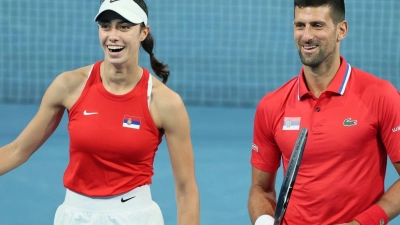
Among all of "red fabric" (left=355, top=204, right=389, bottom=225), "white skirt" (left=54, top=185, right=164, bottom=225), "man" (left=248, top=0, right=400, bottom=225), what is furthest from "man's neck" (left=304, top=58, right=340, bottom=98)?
"white skirt" (left=54, top=185, right=164, bottom=225)

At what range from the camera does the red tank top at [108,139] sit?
408 cm

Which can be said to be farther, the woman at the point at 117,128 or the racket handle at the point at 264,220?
the woman at the point at 117,128

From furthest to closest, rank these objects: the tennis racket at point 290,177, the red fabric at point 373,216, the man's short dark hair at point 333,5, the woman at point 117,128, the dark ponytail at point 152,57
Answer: the dark ponytail at point 152,57
the woman at point 117,128
the man's short dark hair at point 333,5
the red fabric at point 373,216
the tennis racket at point 290,177

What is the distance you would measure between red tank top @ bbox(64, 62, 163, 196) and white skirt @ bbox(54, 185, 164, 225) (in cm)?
4

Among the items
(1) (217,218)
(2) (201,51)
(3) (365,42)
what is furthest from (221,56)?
(1) (217,218)

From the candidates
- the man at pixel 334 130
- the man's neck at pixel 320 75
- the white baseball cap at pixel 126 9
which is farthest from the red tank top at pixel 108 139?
the man's neck at pixel 320 75

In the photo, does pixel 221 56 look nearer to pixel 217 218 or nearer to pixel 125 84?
pixel 217 218

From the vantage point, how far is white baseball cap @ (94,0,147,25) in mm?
4020

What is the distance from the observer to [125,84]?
416cm

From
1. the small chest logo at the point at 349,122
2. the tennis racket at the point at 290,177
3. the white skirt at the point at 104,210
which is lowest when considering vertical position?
the white skirt at the point at 104,210

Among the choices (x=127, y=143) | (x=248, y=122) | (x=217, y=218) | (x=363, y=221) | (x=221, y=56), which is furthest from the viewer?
(x=221, y=56)

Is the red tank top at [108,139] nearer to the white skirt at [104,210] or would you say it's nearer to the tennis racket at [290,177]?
the white skirt at [104,210]

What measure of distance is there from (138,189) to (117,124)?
34 centimetres

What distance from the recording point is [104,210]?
4.16m
